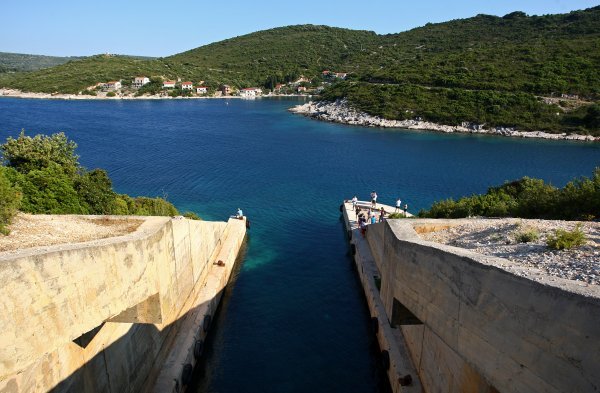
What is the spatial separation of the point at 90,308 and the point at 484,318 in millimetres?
7980

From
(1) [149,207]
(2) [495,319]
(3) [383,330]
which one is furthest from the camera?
(1) [149,207]

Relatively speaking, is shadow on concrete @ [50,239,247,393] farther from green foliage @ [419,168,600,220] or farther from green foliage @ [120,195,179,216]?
green foliage @ [419,168,600,220]

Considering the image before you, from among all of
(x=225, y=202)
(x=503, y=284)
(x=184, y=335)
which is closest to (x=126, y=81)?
(x=225, y=202)

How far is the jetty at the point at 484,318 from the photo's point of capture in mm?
5398

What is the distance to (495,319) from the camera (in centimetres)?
668

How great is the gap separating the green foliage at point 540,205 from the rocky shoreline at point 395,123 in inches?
2006

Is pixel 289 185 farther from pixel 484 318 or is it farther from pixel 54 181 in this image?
pixel 484 318

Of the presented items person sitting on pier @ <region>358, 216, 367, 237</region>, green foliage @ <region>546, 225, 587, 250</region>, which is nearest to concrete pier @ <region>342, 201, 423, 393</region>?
person sitting on pier @ <region>358, 216, 367, 237</region>

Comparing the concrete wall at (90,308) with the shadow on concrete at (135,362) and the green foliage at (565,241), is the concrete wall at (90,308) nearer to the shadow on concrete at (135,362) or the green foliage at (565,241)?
the shadow on concrete at (135,362)

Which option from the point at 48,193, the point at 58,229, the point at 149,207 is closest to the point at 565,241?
the point at 58,229

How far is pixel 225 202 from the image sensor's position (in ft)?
105

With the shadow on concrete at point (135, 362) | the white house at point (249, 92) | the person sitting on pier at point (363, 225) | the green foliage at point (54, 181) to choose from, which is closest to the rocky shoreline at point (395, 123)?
the person sitting on pier at point (363, 225)

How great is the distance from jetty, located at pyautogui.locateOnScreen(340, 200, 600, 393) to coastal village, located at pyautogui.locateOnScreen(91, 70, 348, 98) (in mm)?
119015

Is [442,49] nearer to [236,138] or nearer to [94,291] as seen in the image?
[236,138]
